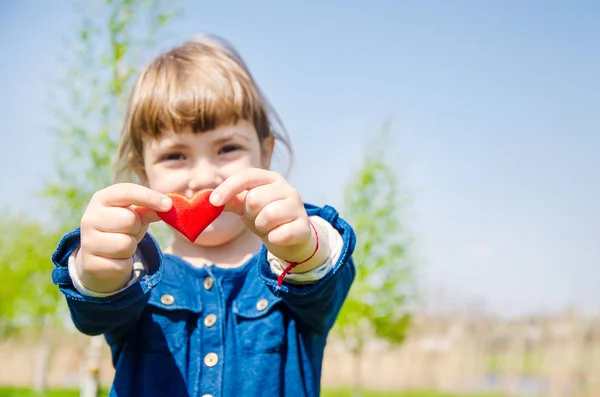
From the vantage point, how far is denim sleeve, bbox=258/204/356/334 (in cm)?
136

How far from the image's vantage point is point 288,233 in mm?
1157

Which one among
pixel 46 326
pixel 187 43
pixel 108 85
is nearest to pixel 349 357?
pixel 46 326

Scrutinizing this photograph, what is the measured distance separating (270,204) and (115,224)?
0.31 meters

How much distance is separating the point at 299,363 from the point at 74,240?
2.21 feet

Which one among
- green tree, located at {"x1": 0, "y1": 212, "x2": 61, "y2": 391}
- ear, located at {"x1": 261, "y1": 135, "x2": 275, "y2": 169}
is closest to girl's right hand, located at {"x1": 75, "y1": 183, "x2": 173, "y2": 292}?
ear, located at {"x1": 261, "y1": 135, "x2": 275, "y2": 169}

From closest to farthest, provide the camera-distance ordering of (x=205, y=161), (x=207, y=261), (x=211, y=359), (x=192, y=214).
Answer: (x=192, y=214)
(x=211, y=359)
(x=205, y=161)
(x=207, y=261)

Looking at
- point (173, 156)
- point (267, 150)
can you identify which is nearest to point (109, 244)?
point (173, 156)

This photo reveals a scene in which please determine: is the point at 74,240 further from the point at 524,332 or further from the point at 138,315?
the point at 524,332

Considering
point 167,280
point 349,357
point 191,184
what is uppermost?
point 191,184

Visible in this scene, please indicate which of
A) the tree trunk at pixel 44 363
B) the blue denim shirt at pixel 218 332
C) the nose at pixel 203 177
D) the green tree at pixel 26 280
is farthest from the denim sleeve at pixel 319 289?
the tree trunk at pixel 44 363

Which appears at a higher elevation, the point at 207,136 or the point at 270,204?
the point at 207,136

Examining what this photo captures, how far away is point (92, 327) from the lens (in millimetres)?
1428

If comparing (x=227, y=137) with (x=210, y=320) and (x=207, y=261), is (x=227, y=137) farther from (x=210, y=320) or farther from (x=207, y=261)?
(x=210, y=320)

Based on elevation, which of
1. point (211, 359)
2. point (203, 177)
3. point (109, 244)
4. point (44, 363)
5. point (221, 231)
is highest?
point (203, 177)
